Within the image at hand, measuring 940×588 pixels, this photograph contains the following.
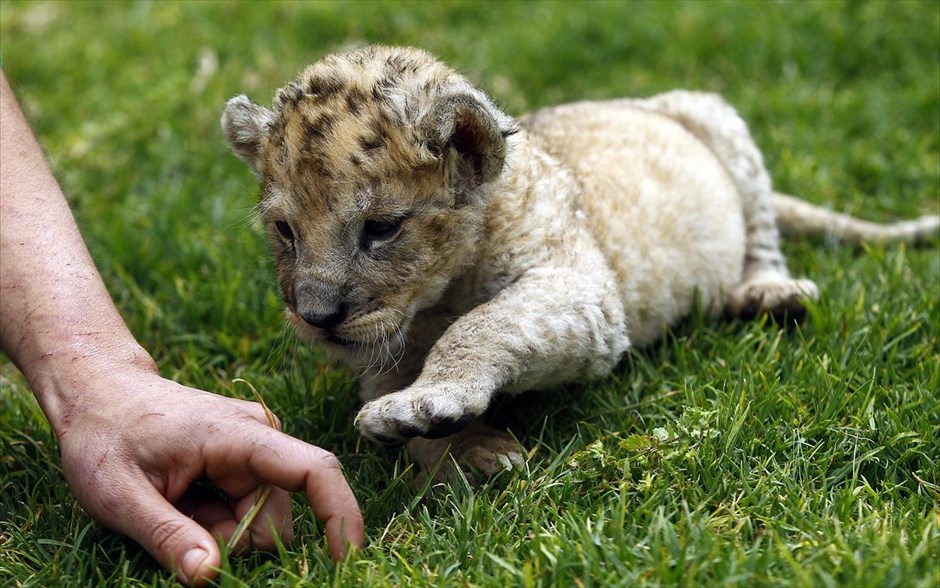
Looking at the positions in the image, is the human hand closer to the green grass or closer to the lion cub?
the green grass

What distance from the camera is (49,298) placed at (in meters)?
3.89

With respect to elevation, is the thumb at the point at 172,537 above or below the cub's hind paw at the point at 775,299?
above

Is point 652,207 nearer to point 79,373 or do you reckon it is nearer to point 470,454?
point 470,454

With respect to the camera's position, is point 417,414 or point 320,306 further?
point 320,306

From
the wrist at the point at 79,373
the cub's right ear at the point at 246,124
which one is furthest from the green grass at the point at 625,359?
A: the cub's right ear at the point at 246,124

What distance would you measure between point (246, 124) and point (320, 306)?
1.01 meters

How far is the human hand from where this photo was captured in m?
3.42

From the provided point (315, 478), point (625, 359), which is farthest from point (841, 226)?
point (315, 478)

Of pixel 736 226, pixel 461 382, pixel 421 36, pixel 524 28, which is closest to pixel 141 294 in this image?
pixel 461 382

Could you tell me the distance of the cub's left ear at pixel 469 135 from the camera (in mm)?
4020

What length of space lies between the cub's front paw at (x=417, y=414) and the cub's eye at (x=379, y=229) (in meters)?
0.62

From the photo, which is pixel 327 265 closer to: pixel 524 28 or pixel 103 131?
pixel 103 131

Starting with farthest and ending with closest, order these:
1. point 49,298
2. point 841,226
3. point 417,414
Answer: point 841,226, point 49,298, point 417,414

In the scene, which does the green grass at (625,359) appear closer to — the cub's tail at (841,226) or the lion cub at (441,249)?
the cub's tail at (841,226)
